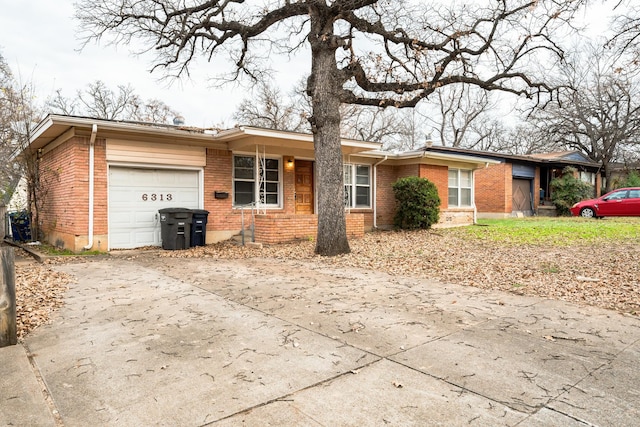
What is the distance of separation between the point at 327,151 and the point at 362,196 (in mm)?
6602

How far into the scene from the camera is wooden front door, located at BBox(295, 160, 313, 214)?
14.1 m

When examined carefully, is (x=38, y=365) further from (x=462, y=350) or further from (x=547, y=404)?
(x=547, y=404)

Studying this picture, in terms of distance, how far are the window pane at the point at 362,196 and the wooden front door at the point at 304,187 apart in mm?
2315

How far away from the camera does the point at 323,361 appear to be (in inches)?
133

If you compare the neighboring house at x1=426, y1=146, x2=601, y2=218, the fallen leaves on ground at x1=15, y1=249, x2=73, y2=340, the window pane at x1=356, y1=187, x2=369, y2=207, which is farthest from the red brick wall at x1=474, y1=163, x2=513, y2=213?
the fallen leaves on ground at x1=15, y1=249, x2=73, y2=340

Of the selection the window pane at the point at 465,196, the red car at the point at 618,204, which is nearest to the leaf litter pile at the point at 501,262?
the window pane at the point at 465,196

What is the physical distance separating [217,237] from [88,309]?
23.4ft

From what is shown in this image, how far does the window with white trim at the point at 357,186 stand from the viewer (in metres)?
15.5

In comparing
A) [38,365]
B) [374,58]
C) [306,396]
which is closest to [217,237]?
[374,58]

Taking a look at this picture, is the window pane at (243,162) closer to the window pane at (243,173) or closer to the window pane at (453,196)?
the window pane at (243,173)

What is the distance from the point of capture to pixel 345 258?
913cm

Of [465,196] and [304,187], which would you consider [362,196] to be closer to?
[304,187]

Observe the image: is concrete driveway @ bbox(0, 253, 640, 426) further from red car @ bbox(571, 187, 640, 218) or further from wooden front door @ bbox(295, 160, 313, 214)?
red car @ bbox(571, 187, 640, 218)

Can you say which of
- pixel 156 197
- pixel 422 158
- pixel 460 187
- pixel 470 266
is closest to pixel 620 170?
pixel 460 187
